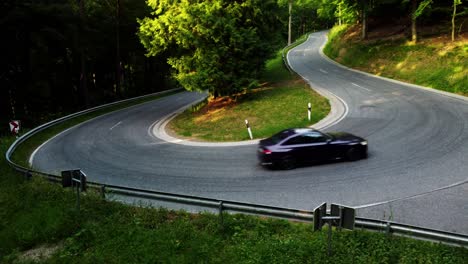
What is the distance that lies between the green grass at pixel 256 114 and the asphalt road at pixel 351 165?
6.32 ft

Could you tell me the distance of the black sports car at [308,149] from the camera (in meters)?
14.3

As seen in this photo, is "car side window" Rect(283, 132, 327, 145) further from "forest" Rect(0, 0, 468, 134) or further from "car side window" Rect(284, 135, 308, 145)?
"forest" Rect(0, 0, 468, 134)

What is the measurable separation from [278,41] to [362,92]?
23.6ft

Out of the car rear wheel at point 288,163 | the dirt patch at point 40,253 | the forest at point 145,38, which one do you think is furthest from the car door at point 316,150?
the forest at point 145,38

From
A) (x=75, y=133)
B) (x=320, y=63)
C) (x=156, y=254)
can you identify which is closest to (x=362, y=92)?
(x=320, y=63)

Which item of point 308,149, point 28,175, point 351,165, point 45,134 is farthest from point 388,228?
point 45,134

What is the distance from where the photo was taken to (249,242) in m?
8.73

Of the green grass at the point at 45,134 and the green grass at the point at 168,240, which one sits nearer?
the green grass at the point at 168,240

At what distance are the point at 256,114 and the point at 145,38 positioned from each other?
34.6ft

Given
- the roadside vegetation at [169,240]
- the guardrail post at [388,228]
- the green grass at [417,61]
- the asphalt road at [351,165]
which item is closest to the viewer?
the roadside vegetation at [169,240]

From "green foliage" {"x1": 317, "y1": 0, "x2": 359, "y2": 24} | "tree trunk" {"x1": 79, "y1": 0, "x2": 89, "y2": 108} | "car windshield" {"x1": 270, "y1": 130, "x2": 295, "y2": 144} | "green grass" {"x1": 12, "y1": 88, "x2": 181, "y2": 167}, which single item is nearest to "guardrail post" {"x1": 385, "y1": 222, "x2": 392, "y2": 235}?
"car windshield" {"x1": 270, "y1": 130, "x2": 295, "y2": 144}

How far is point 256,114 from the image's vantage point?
2419 centimetres

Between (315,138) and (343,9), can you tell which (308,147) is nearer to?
(315,138)

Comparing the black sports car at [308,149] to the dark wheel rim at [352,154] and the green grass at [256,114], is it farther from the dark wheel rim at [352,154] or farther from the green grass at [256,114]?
the green grass at [256,114]
